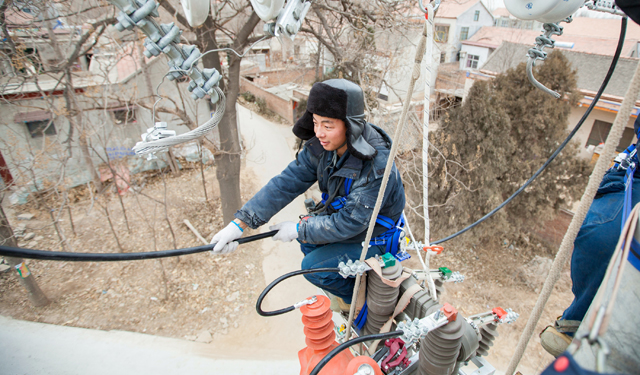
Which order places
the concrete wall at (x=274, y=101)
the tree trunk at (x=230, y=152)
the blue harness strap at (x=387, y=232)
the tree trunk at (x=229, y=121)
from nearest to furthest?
1. the blue harness strap at (x=387, y=232)
2. the tree trunk at (x=229, y=121)
3. the tree trunk at (x=230, y=152)
4. the concrete wall at (x=274, y=101)

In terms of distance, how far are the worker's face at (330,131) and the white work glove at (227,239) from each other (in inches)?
33.1

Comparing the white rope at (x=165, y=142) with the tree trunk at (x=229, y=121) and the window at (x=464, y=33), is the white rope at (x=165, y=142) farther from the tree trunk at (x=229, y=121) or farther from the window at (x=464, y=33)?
the window at (x=464, y=33)

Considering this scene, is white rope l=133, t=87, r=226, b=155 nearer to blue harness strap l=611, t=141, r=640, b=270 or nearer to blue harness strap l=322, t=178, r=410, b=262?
blue harness strap l=322, t=178, r=410, b=262

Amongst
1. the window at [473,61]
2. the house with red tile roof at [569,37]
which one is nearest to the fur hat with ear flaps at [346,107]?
the house with red tile roof at [569,37]

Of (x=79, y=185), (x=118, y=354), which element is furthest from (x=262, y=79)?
(x=118, y=354)

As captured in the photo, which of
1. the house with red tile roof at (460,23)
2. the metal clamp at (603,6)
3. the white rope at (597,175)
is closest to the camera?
the white rope at (597,175)

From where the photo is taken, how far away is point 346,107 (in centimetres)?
188

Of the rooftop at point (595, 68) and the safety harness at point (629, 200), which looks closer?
the safety harness at point (629, 200)

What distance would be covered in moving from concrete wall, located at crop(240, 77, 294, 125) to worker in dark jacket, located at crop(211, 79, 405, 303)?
611 inches

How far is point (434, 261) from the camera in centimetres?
804

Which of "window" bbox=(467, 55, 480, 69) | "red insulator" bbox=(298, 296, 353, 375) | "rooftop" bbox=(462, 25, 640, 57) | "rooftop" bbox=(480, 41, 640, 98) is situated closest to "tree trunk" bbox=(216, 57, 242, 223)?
"red insulator" bbox=(298, 296, 353, 375)

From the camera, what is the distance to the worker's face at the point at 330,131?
1.96m

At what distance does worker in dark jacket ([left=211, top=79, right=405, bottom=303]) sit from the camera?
1.92 m

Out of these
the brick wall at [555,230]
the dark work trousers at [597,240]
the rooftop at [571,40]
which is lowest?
the brick wall at [555,230]
